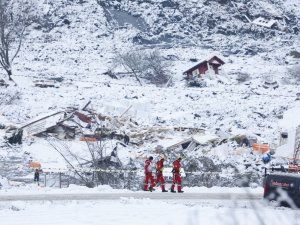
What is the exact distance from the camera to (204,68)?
44969mm

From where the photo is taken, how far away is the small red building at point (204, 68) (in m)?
44.5

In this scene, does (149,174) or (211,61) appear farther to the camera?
(211,61)

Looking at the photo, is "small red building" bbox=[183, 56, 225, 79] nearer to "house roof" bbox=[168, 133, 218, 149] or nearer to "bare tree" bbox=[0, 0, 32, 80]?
"bare tree" bbox=[0, 0, 32, 80]

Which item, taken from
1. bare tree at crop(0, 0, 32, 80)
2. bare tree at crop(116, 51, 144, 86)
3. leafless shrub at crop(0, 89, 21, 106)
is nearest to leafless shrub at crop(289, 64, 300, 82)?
bare tree at crop(116, 51, 144, 86)

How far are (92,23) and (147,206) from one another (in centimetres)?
4787

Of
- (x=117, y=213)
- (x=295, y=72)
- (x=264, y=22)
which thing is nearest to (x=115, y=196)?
(x=117, y=213)

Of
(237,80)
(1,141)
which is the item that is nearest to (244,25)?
(237,80)

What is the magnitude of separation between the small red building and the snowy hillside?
91 centimetres

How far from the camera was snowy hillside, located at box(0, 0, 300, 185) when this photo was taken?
2886cm

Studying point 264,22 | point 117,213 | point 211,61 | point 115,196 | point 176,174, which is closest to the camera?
point 117,213

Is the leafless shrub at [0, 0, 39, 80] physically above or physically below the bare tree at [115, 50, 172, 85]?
above

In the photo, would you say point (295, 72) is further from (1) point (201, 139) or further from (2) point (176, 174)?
(2) point (176, 174)

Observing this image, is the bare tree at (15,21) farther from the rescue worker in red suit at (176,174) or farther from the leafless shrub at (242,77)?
the rescue worker in red suit at (176,174)

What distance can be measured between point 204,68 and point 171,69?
139 inches
